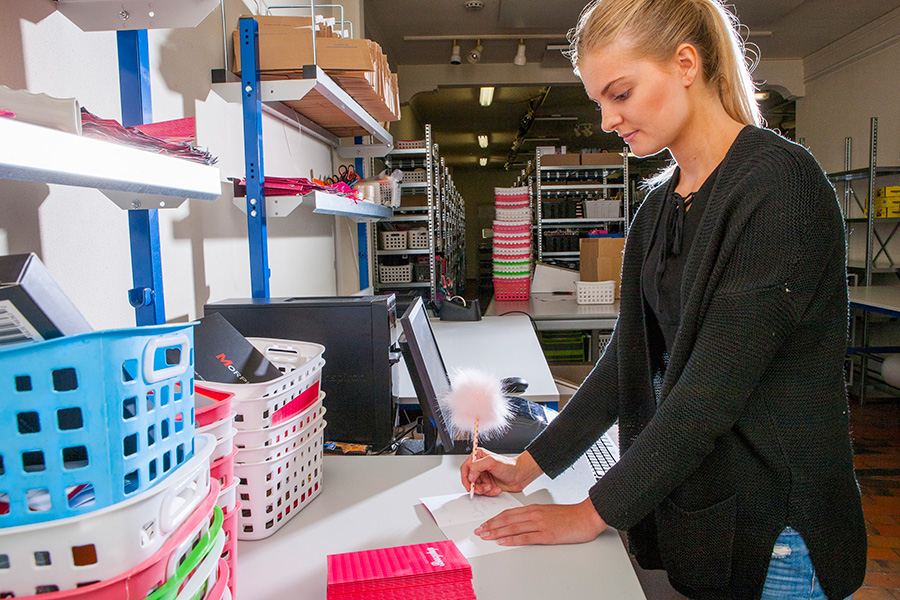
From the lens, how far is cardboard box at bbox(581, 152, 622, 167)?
634cm

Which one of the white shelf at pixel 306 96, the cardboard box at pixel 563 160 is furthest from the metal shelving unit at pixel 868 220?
the white shelf at pixel 306 96

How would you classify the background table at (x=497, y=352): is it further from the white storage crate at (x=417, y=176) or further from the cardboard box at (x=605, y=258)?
the white storage crate at (x=417, y=176)

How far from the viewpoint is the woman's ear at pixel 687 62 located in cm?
97

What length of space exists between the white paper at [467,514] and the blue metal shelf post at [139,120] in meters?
0.77

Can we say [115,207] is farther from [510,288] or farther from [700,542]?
[510,288]

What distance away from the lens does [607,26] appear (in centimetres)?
99

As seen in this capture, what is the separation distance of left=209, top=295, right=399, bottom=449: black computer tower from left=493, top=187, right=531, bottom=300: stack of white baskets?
333 centimetres

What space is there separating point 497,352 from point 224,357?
179 cm

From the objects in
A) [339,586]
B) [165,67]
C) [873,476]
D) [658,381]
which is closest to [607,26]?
[658,381]

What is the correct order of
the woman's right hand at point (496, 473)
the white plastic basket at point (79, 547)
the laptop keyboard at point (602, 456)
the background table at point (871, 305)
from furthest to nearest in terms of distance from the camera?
the background table at point (871, 305) < the laptop keyboard at point (602, 456) < the woman's right hand at point (496, 473) < the white plastic basket at point (79, 547)

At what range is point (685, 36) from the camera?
3.18 feet

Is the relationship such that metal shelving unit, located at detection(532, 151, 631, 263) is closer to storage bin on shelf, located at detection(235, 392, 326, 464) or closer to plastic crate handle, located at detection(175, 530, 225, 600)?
storage bin on shelf, located at detection(235, 392, 326, 464)

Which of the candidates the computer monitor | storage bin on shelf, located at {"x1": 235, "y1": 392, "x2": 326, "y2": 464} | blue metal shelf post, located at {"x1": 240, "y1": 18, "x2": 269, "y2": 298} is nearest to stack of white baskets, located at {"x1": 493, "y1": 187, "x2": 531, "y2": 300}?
blue metal shelf post, located at {"x1": 240, "y1": 18, "x2": 269, "y2": 298}

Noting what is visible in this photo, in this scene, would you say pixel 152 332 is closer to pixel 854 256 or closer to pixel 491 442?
pixel 491 442
